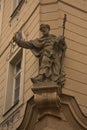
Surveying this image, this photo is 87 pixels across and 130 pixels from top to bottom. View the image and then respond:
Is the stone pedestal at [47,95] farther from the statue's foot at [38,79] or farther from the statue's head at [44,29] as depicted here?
the statue's head at [44,29]

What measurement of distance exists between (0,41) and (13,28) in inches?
41.4

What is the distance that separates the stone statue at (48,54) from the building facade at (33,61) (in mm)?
365

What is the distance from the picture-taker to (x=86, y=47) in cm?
1096

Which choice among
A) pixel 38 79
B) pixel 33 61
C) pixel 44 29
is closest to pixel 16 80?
pixel 33 61

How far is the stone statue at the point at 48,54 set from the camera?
957 centimetres

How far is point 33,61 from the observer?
10.8m

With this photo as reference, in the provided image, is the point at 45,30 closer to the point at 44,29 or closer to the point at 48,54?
the point at 44,29

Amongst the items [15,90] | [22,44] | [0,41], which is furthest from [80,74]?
[0,41]

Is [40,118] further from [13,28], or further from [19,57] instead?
[13,28]

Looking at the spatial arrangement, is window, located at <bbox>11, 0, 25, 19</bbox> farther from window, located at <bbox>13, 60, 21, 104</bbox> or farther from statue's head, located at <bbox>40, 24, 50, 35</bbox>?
statue's head, located at <bbox>40, 24, 50, 35</bbox>

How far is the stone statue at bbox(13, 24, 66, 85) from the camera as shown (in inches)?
377

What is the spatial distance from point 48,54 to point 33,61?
1099 millimetres

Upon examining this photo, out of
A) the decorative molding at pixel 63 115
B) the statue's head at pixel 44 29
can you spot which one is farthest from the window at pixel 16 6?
the decorative molding at pixel 63 115

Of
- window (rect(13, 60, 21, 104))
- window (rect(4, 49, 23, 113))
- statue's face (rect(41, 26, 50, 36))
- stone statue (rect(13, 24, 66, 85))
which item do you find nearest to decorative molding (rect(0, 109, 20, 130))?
window (rect(4, 49, 23, 113))
